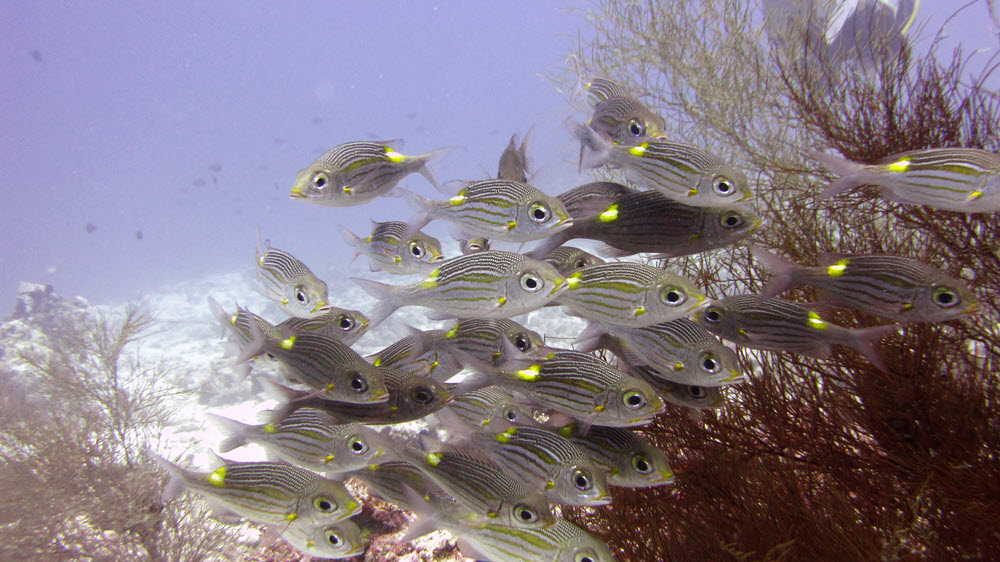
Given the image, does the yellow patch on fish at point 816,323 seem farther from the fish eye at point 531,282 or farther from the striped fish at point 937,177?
the fish eye at point 531,282

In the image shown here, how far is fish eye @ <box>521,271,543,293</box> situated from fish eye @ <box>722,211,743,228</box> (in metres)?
1.02

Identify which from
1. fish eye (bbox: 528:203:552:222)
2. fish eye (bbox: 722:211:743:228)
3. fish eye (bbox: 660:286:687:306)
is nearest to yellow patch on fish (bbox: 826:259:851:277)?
fish eye (bbox: 722:211:743:228)

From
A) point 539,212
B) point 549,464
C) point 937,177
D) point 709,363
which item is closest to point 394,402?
point 549,464

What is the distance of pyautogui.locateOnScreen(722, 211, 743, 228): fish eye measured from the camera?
2.30 m

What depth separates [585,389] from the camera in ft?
7.27

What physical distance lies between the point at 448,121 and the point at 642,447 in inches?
6751

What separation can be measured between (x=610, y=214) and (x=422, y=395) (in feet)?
4.56

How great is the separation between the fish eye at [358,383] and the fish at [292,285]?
569 millimetres

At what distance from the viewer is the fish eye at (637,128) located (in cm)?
267

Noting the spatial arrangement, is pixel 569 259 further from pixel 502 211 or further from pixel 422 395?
pixel 422 395

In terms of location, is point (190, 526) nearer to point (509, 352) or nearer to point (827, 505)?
point (509, 352)

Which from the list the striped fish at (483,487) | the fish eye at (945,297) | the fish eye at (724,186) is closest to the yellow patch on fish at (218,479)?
the striped fish at (483,487)

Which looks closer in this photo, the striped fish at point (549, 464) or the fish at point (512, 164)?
the striped fish at point (549, 464)

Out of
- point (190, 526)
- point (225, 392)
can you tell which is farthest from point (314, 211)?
point (190, 526)
